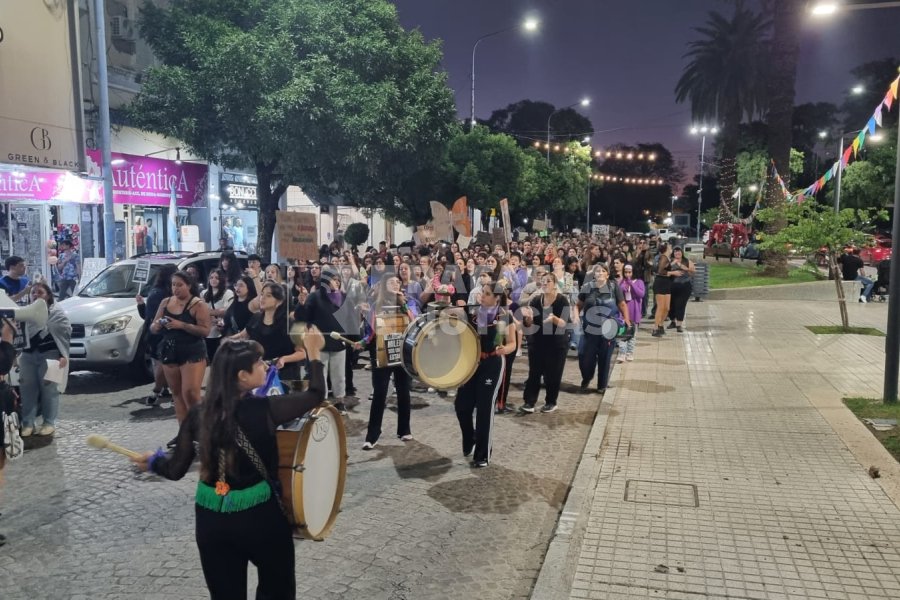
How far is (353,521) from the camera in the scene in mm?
5574

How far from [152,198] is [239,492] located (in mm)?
21694

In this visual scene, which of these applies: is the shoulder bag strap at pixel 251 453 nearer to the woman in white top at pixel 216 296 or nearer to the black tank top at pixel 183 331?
the black tank top at pixel 183 331

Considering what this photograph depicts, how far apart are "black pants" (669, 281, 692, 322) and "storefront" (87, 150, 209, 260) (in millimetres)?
14916

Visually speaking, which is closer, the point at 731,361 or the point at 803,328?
the point at 731,361

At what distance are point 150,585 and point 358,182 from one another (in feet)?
53.7

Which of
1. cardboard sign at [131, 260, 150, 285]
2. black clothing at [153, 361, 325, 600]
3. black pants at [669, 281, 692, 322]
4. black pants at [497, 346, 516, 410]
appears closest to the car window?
cardboard sign at [131, 260, 150, 285]

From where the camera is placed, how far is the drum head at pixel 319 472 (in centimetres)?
325

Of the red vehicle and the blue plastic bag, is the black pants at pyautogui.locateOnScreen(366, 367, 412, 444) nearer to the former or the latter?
the blue plastic bag

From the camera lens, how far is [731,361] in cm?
1230

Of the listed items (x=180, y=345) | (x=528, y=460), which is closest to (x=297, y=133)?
(x=180, y=345)

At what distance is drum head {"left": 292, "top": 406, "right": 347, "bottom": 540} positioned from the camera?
325cm

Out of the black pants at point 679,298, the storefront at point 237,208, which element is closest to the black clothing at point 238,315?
the black pants at point 679,298

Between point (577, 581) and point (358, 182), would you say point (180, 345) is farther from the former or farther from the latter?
point (358, 182)

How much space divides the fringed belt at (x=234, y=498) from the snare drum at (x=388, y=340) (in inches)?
155
